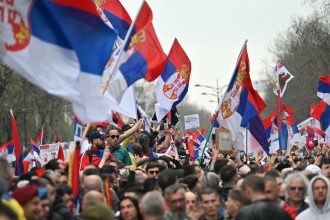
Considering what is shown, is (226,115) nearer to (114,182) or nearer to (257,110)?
(257,110)

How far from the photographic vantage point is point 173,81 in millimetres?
17281

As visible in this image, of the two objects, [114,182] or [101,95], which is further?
[114,182]

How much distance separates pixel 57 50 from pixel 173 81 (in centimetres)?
676

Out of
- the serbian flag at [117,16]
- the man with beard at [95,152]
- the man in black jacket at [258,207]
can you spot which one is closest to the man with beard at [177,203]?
the man in black jacket at [258,207]

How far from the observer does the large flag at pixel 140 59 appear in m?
12.5

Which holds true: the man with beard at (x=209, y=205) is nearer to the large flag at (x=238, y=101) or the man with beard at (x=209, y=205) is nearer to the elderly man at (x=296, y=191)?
the elderly man at (x=296, y=191)

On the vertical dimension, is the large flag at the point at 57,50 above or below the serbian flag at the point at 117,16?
below

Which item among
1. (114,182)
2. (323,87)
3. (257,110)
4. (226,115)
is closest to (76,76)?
(114,182)

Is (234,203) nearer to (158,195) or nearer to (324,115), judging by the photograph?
(158,195)

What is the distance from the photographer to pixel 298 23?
69.9 meters

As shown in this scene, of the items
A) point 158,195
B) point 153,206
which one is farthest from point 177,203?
point 153,206

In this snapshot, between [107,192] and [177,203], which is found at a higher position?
[107,192]

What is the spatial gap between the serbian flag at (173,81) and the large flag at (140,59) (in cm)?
412

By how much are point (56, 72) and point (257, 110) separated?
300 inches
